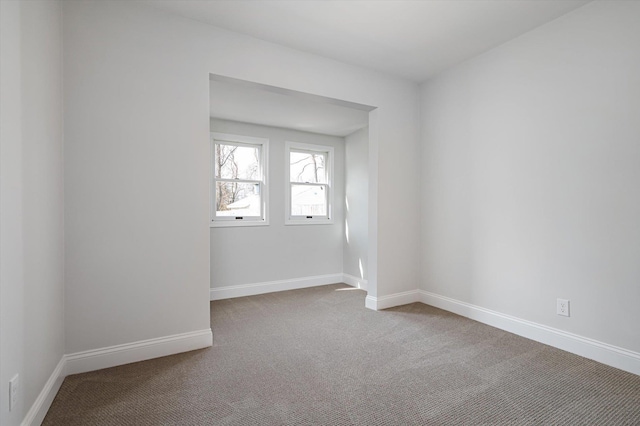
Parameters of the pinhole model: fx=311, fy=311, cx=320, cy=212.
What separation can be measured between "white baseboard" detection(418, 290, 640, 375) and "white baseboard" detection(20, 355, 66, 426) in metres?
3.51

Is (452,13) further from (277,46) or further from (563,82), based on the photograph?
(277,46)

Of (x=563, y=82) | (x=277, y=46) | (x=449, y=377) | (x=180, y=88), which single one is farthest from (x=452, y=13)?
(x=449, y=377)

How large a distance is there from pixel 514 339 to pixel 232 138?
13.4 feet

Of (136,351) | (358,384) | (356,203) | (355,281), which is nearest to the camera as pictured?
(358,384)

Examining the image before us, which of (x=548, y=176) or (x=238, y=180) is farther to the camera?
(x=238, y=180)

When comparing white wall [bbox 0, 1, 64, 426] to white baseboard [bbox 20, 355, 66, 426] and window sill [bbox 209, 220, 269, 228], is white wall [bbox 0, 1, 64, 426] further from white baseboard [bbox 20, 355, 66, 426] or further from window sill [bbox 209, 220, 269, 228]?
window sill [bbox 209, 220, 269, 228]

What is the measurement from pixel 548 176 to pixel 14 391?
12.3ft

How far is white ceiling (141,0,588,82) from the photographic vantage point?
2.40 metres

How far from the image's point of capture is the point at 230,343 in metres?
2.72

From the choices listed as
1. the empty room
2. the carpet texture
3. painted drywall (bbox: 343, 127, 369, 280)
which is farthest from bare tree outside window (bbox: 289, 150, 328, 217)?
the carpet texture

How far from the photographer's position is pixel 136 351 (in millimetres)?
2365

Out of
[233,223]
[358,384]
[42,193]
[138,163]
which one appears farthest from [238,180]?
[358,384]

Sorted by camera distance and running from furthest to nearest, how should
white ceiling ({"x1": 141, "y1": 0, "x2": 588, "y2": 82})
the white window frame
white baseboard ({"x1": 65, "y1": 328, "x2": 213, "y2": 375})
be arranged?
the white window frame < white ceiling ({"x1": 141, "y1": 0, "x2": 588, "y2": 82}) < white baseboard ({"x1": 65, "y1": 328, "x2": 213, "y2": 375})

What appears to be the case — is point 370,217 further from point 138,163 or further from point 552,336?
point 138,163
